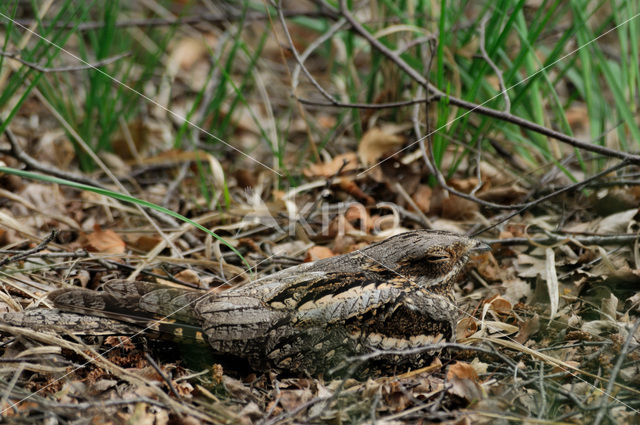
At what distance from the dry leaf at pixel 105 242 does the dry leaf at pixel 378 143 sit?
68.1 inches

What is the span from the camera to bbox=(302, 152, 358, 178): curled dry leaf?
418 centimetres

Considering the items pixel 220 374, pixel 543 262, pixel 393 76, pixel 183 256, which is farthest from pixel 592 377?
pixel 393 76

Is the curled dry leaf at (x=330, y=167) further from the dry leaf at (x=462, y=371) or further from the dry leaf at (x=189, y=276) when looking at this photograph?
the dry leaf at (x=462, y=371)

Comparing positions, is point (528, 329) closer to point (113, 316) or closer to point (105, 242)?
point (113, 316)

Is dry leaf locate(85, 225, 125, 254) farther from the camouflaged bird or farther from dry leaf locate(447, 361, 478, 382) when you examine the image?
dry leaf locate(447, 361, 478, 382)

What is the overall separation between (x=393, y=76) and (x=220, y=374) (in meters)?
2.78

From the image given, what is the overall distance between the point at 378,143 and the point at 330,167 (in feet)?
1.36

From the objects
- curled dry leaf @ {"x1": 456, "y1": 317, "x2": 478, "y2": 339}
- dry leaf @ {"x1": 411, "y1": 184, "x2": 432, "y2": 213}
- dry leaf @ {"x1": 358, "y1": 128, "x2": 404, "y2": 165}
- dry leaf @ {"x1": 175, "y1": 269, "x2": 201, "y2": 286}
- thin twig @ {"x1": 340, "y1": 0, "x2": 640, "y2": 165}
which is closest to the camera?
curled dry leaf @ {"x1": 456, "y1": 317, "x2": 478, "y2": 339}

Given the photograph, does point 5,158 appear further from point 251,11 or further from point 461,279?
point 461,279

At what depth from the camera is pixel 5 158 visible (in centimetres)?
419

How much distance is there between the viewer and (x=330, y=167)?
13.9 feet

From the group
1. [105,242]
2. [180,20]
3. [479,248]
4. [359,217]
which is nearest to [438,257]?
[479,248]

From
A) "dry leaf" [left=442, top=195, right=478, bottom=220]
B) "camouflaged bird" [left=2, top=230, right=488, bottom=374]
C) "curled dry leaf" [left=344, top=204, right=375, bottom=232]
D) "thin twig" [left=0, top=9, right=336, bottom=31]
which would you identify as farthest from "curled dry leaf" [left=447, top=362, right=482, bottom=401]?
"thin twig" [left=0, top=9, right=336, bottom=31]

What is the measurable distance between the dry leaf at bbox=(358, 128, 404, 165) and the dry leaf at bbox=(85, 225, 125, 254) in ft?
5.68
